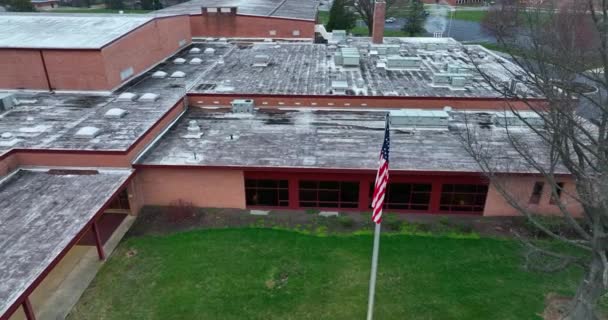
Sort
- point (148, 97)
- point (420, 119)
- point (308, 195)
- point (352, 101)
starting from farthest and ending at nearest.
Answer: point (352, 101) → point (148, 97) → point (420, 119) → point (308, 195)

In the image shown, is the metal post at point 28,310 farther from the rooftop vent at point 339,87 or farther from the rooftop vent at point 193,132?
the rooftop vent at point 339,87

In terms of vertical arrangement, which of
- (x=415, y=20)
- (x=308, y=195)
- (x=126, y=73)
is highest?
(x=126, y=73)

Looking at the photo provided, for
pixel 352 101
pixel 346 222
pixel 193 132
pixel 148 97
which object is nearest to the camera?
pixel 346 222

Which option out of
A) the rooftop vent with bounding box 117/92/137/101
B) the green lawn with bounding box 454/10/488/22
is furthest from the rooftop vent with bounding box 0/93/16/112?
the green lawn with bounding box 454/10/488/22

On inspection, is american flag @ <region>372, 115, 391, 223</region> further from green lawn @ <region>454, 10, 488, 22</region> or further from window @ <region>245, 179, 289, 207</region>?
green lawn @ <region>454, 10, 488, 22</region>

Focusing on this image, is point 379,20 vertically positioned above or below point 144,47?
above

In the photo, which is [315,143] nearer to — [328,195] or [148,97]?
[328,195]

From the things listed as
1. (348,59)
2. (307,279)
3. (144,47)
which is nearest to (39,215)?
(307,279)

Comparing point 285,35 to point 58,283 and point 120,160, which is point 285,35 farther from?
point 58,283
